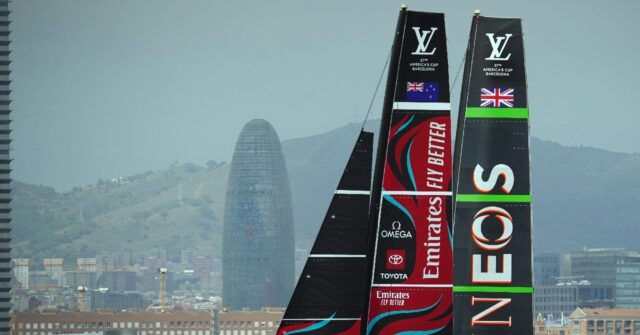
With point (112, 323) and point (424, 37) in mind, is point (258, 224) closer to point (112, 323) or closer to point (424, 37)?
point (112, 323)

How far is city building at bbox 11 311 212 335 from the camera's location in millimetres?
104812

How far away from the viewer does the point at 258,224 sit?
172500 millimetres

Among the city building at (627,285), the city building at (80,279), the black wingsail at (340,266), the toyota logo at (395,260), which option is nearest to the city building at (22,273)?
the city building at (80,279)

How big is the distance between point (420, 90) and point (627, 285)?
13552cm

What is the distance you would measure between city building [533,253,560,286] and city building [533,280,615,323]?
7.59 metres

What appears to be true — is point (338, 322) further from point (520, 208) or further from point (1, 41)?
point (1, 41)

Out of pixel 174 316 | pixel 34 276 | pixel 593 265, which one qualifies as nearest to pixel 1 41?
pixel 174 316

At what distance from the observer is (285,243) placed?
172500 mm

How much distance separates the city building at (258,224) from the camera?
6718 inches

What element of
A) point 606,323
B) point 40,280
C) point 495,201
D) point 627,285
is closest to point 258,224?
point 40,280

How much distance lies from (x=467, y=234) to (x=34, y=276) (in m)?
170

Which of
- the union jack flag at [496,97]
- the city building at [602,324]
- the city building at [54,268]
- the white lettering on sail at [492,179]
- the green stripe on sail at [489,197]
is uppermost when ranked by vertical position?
the city building at [54,268]

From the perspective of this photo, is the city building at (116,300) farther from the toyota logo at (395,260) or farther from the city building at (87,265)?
the toyota logo at (395,260)

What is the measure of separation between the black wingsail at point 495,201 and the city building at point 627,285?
422ft
